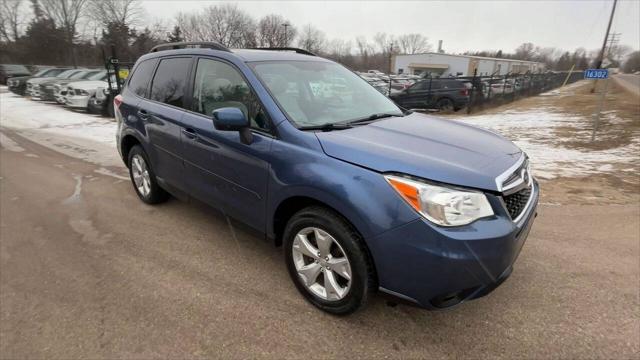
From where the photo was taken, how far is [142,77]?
434 centimetres

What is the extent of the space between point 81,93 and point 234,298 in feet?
42.8

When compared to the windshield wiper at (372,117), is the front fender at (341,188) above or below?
below

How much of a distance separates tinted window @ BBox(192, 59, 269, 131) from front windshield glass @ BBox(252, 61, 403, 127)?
169 millimetres

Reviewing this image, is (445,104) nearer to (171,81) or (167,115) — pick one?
(171,81)

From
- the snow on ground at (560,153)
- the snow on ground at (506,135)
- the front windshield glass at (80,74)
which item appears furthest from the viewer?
the front windshield glass at (80,74)

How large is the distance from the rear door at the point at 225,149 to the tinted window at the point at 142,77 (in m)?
1.09

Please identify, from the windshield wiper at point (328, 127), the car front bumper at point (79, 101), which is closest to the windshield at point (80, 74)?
the car front bumper at point (79, 101)

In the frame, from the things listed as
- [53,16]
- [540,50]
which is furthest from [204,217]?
[540,50]

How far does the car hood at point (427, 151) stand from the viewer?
213 cm

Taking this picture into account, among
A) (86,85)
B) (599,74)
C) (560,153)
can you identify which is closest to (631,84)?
(599,74)

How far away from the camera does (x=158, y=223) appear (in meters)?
4.11

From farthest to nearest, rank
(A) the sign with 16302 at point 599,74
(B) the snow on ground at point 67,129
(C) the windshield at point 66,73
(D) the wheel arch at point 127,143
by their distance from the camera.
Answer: (C) the windshield at point 66,73 → (A) the sign with 16302 at point 599,74 → (B) the snow on ground at point 67,129 → (D) the wheel arch at point 127,143

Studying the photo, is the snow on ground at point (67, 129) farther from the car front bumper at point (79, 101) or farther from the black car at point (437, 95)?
the black car at point (437, 95)

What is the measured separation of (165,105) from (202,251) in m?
1.51
